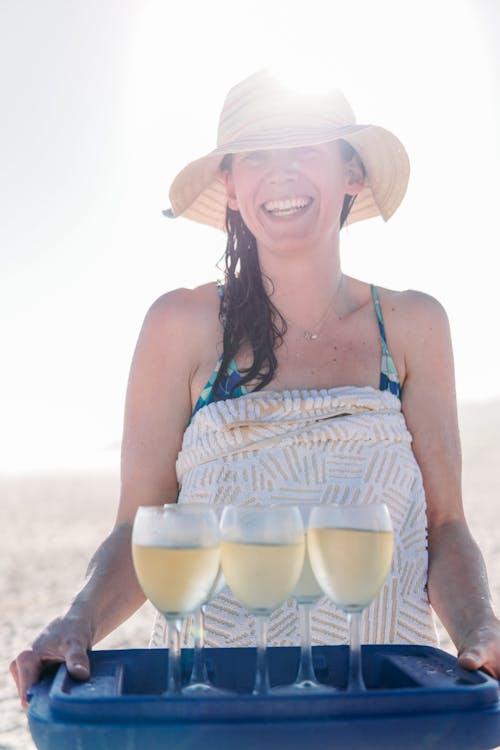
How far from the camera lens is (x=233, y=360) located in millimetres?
2812

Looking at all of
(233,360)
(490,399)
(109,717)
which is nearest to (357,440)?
(233,360)

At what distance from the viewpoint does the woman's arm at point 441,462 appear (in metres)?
2.39

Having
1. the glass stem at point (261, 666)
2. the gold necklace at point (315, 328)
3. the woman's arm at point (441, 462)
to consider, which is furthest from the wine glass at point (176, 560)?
the gold necklace at point (315, 328)

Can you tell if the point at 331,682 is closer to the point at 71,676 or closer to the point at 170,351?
the point at 71,676

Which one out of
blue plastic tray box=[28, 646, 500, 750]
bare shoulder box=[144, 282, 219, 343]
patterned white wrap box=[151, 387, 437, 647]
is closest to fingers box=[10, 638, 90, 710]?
blue plastic tray box=[28, 646, 500, 750]

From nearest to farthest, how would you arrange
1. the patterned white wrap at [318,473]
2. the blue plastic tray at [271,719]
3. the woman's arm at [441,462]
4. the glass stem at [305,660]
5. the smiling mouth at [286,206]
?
the blue plastic tray at [271,719]
the glass stem at [305,660]
the woman's arm at [441,462]
the patterned white wrap at [318,473]
the smiling mouth at [286,206]

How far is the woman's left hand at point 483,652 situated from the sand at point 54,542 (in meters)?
4.30

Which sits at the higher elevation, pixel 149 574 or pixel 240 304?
pixel 240 304

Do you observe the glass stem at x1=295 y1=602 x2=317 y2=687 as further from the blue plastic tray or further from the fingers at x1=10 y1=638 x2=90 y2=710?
the fingers at x1=10 y1=638 x2=90 y2=710

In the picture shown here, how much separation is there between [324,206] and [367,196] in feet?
2.00

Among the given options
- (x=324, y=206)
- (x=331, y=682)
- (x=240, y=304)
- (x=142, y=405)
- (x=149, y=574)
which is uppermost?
(x=324, y=206)

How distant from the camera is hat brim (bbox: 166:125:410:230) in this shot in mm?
2686

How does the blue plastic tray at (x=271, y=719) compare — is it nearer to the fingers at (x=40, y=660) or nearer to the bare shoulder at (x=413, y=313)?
the fingers at (x=40, y=660)

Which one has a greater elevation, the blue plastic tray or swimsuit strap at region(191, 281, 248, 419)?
swimsuit strap at region(191, 281, 248, 419)
